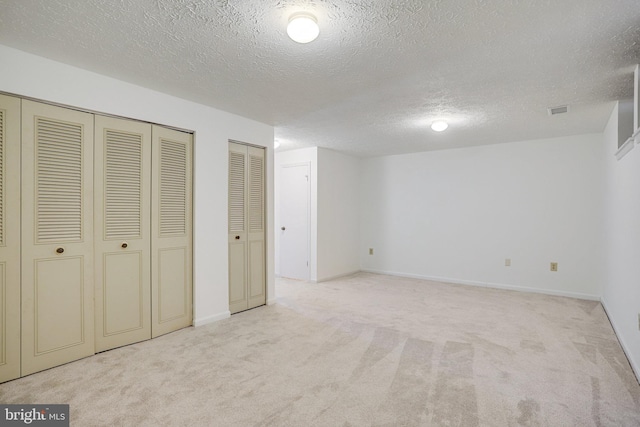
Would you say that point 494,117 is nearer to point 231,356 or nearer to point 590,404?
point 590,404

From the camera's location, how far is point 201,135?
11.3 feet

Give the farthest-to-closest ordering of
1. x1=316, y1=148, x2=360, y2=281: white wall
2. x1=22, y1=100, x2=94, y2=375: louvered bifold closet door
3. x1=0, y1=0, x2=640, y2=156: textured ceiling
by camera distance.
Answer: x1=316, y1=148, x2=360, y2=281: white wall < x1=22, y1=100, x2=94, y2=375: louvered bifold closet door < x1=0, y1=0, x2=640, y2=156: textured ceiling

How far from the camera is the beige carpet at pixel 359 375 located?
193 cm

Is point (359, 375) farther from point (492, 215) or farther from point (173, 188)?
point (492, 215)

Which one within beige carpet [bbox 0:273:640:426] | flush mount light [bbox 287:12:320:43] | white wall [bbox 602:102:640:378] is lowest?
beige carpet [bbox 0:273:640:426]

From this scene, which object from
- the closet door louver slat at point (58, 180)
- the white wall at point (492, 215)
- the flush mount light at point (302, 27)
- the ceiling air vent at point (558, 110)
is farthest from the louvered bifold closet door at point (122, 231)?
the white wall at point (492, 215)

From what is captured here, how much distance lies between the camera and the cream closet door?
3812 millimetres

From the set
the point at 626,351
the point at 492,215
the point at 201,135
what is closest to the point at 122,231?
the point at 201,135

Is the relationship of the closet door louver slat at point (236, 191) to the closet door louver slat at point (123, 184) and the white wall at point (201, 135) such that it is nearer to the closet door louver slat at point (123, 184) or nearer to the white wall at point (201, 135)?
the white wall at point (201, 135)

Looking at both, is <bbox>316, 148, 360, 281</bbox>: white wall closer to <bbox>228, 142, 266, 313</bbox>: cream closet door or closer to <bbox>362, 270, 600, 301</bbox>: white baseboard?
<bbox>362, 270, 600, 301</bbox>: white baseboard

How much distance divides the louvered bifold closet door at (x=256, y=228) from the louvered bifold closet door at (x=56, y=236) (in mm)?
1651

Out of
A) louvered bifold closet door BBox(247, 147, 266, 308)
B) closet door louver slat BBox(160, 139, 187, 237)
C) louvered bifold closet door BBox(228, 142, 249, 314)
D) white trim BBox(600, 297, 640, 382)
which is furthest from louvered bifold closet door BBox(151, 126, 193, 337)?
white trim BBox(600, 297, 640, 382)

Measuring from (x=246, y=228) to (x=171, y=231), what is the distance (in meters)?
0.92

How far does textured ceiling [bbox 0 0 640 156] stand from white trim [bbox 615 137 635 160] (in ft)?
1.60
